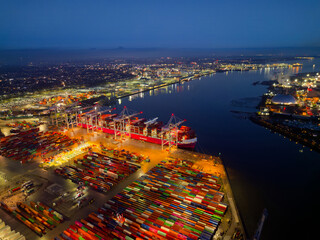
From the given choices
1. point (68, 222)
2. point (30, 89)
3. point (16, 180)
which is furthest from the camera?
point (30, 89)

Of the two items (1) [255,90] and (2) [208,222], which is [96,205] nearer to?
(2) [208,222]

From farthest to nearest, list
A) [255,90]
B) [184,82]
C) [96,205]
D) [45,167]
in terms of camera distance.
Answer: [184,82] < [255,90] < [45,167] < [96,205]

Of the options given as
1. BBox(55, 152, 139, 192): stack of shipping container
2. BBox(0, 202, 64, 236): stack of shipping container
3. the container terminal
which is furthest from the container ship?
BBox(0, 202, 64, 236): stack of shipping container

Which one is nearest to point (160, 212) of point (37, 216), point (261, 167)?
point (37, 216)

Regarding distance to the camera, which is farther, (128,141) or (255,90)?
(255,90)

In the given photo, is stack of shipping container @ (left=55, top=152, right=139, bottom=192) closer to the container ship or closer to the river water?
the container ship

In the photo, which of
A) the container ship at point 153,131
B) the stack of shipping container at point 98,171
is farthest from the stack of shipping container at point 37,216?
the container ship at point 153,131

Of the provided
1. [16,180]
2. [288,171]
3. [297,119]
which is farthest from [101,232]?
[297,119]

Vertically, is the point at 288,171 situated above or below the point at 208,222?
below
